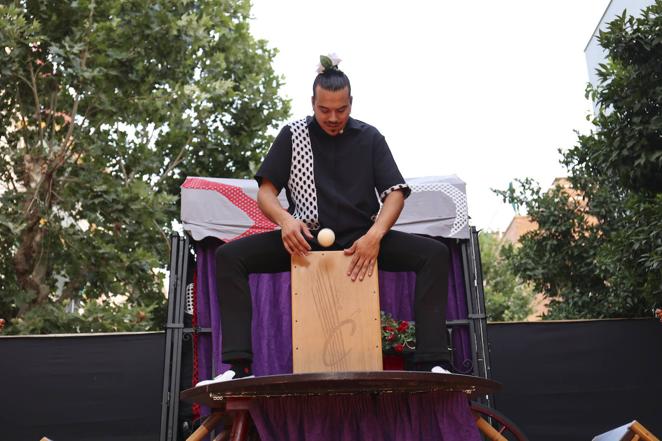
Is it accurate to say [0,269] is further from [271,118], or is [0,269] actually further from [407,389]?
[407,389]

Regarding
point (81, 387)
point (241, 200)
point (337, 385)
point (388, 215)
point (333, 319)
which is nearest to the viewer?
point (337, 385)

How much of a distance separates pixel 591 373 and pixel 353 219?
Answer: 3.91 m

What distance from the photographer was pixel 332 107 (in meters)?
2.91

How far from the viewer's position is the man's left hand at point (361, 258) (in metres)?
2.61

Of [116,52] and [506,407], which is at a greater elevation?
[116,52]

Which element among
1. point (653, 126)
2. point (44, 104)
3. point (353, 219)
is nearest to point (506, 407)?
point (653, 126)

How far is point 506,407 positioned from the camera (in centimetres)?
582

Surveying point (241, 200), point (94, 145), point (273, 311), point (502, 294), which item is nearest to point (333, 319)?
point (273, 311)

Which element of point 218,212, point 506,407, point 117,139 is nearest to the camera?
point 218,212

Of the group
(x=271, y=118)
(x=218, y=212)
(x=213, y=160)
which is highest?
(x=271, y=118)

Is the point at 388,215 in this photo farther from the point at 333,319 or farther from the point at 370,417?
the point at 370,417

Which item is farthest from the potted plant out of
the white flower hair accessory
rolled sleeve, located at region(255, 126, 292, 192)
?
the white flower hair accessory

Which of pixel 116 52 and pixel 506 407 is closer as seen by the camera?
pixel 506 407

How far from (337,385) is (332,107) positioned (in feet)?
4.04
